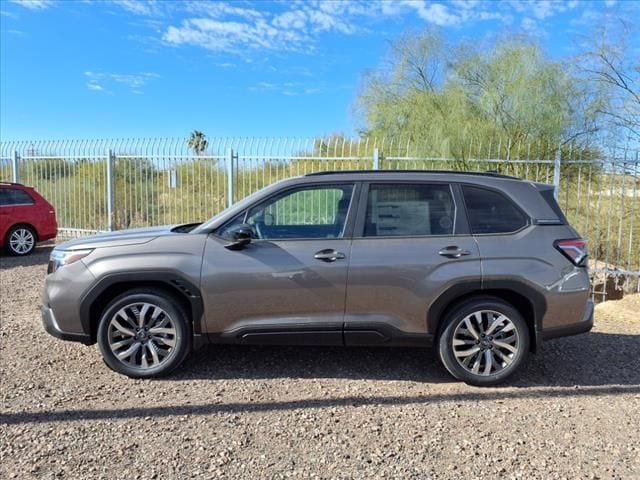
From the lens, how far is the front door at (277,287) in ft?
13.4

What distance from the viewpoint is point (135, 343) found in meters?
4.23

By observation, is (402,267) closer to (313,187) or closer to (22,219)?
(313,187)

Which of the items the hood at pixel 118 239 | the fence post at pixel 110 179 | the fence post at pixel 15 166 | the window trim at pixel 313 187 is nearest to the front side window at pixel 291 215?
the window trim at pixel 313 187

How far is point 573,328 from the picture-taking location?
167 inches

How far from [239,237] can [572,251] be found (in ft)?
8.87

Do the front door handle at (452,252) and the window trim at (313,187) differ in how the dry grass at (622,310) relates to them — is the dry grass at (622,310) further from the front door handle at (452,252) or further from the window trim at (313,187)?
the window trim at (313,187)

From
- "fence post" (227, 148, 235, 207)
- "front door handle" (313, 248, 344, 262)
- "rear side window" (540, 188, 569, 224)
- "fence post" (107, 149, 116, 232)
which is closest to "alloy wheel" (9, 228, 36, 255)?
"fence post" (107, 149, 116, 232)

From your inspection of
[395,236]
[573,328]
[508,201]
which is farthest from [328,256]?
[573,328]

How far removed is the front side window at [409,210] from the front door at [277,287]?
0.24 m

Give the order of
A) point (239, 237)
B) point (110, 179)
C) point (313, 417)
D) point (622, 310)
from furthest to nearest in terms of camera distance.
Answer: point (110, 179)
point (622, 310)
point (239, 237)
point (313, 417)

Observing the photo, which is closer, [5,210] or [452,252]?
[452,252]

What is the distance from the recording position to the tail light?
4.13 meters

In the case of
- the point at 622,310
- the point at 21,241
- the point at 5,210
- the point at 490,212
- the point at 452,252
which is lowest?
the point at 622,310

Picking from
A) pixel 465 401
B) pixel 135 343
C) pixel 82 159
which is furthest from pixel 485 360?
pixel 82 159
